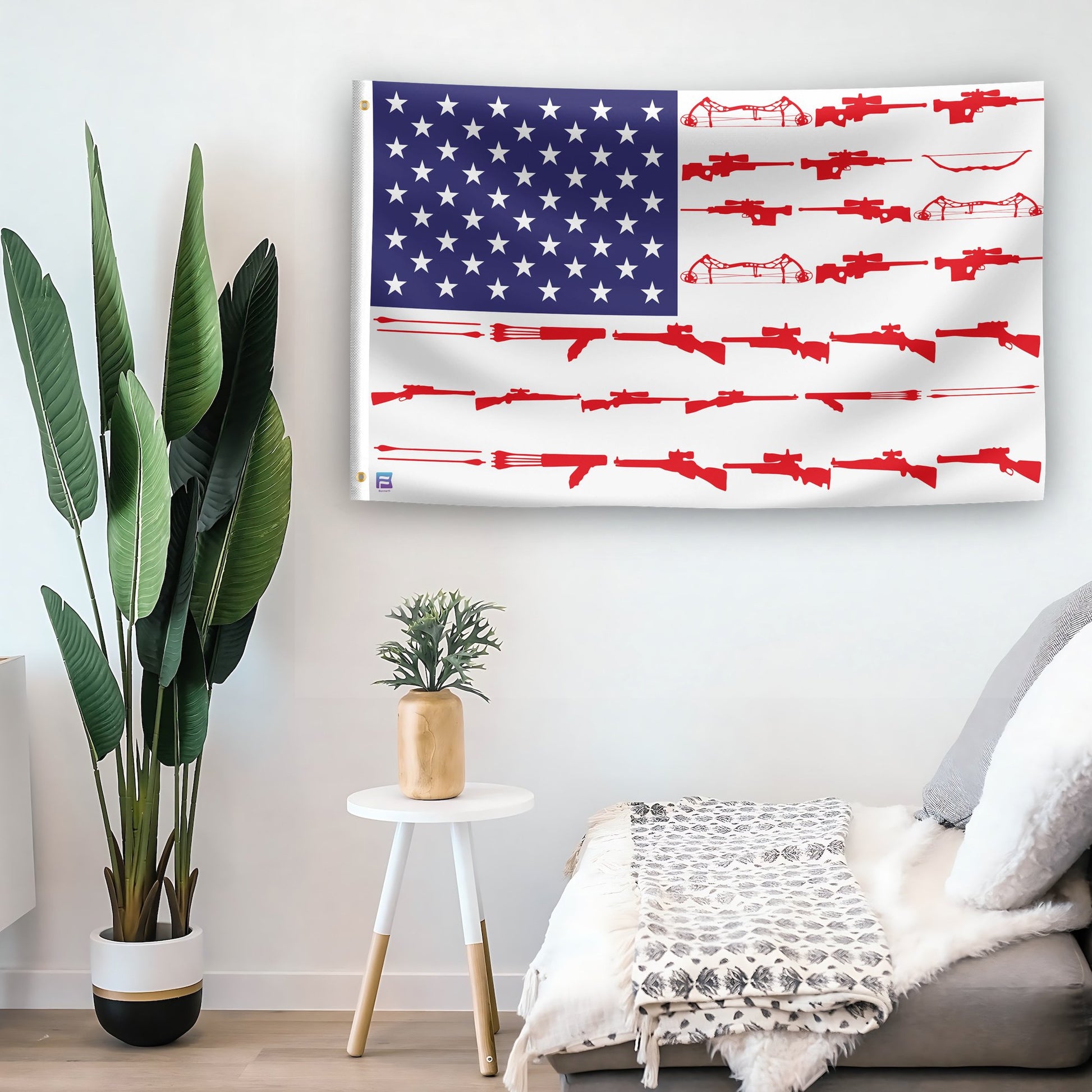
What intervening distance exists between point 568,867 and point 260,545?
0.85m

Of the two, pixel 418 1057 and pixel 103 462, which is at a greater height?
pixel 103 462

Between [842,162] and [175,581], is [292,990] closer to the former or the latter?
[175,581]

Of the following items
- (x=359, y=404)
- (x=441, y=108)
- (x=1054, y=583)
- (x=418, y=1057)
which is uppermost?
(x=441, y=108)

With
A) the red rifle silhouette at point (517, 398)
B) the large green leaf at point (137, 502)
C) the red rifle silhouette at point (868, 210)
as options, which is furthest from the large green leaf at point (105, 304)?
the red rifle silhouette at point (868, 210)

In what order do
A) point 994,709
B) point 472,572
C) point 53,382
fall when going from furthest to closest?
point 472,572 → point 53,382 → point 994,709

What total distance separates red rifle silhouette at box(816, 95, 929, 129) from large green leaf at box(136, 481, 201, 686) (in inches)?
58.8

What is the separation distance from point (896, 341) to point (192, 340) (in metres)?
1.41

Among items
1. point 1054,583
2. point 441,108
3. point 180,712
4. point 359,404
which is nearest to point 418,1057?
point 180,712

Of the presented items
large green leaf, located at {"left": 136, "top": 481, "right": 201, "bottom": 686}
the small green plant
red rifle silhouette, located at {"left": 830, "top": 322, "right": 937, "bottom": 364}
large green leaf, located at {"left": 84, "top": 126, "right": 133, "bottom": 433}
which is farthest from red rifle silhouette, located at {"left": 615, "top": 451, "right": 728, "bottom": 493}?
large green leaf, located at {"left": 84, "top": 126, "right": 133, "bottom": 433}

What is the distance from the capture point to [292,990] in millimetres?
2285

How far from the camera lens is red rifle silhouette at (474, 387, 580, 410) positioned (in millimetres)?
2281

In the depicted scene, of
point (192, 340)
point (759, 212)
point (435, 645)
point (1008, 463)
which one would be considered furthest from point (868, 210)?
point (192, 340)

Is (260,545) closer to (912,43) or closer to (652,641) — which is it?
(652,641)

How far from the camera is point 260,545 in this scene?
2086 mm
